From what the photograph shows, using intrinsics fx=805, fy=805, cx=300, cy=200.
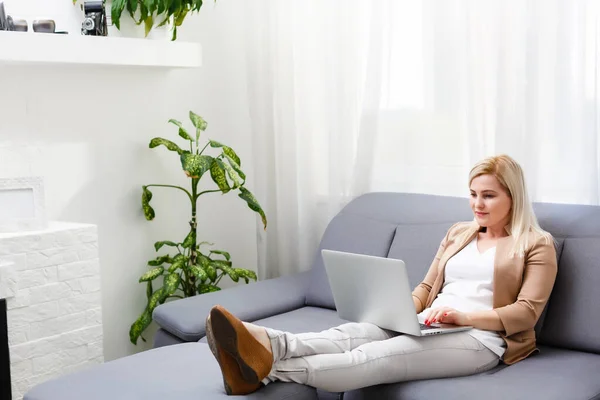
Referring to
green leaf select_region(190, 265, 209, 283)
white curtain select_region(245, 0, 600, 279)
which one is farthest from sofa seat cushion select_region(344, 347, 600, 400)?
green leaf select_region(190, 265, 209, 283)

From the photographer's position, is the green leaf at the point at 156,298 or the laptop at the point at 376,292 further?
the green leaf at the point at 156,298

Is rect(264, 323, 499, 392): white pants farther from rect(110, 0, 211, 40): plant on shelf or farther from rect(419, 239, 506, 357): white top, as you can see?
rect(110, 0, 211, 40): plant on shelf

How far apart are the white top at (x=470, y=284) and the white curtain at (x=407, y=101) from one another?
0.48 metres

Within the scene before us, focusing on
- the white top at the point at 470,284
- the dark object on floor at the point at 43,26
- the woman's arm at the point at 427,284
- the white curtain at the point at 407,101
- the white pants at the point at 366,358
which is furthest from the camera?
the dark object on floor at the point at 43,26

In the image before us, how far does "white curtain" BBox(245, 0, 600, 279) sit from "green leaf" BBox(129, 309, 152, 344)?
69cm

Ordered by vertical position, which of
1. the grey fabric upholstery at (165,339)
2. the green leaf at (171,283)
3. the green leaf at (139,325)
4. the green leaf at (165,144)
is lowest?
the green leaf at (139,325)

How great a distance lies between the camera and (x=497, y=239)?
2621mm

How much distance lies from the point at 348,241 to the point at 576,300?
99 cm

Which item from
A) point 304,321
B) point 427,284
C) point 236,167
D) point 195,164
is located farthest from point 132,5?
point 427,284

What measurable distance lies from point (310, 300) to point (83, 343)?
0.90 metres

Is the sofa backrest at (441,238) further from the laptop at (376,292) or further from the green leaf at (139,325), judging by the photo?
the green leaf at (139,325)

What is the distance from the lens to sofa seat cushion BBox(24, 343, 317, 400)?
2223 millimetres

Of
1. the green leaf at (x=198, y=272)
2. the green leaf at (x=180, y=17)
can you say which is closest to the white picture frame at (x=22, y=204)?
the green leaf at (x=198, y=272)

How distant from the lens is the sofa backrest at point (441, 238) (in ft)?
8.29
